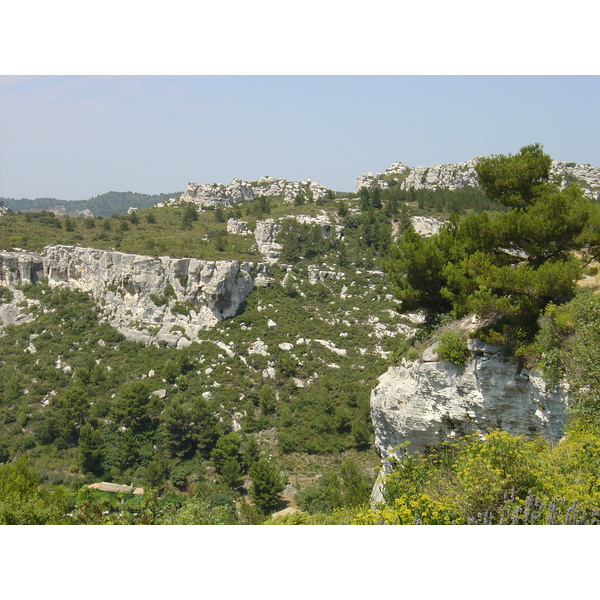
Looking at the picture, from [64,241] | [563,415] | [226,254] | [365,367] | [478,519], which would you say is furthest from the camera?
[64,241]

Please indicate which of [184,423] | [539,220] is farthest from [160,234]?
[539,220]

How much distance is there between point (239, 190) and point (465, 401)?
3067 inches

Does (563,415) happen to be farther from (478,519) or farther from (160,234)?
(160,234)

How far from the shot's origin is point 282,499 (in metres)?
27.4

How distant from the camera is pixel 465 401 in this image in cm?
1308

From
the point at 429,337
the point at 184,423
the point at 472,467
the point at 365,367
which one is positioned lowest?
the point at 184,423

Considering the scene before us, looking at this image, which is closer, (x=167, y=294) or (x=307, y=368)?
(x=307, y=368)

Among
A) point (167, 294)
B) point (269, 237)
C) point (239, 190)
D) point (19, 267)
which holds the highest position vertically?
point (239, 190)

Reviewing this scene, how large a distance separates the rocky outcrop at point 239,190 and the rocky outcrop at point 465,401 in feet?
200

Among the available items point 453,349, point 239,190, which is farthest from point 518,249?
point 239,190

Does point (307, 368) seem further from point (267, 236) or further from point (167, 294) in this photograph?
point (267, 236)

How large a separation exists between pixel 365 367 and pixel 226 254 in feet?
54.4

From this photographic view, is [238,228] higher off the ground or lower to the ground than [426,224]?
lower

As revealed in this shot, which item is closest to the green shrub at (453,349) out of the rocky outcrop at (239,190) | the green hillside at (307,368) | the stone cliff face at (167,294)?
the green hillside at (307,368)
